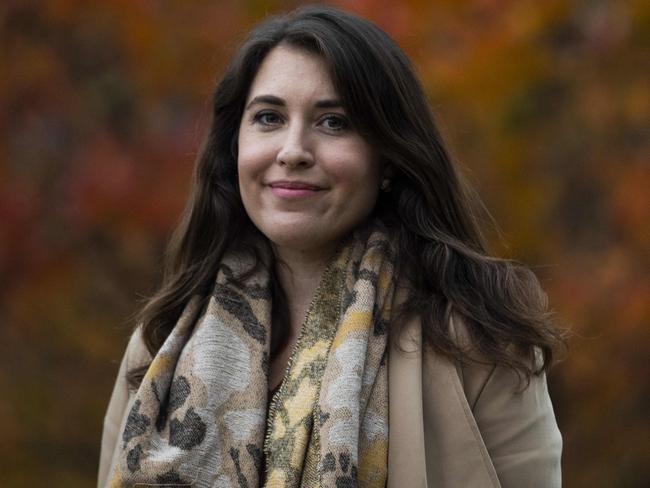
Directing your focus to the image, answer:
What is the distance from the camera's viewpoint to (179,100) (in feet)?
19.8

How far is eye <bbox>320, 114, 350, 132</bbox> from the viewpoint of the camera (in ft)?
11.2

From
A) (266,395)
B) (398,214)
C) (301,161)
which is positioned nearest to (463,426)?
(266,395)

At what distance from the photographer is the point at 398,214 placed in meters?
3.59

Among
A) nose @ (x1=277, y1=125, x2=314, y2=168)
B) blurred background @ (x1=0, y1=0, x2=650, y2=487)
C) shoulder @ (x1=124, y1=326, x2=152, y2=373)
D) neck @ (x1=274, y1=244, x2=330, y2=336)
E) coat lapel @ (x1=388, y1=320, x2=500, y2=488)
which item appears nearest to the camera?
coat lapel @ (x1=388, y1=320, x2=500, y2=488)

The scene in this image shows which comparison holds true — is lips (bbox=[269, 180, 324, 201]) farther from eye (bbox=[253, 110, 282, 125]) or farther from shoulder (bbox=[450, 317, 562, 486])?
shoulder (bbox=[450, 317, 562, 486])

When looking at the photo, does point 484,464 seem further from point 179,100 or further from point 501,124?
point 179,100

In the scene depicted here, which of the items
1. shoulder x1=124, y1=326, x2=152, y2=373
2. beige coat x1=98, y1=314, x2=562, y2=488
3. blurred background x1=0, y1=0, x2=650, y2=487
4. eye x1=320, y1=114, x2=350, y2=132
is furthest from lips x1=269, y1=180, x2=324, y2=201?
blurred background x1=0, y1=0, x2=650, y2=487

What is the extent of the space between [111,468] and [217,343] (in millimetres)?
473

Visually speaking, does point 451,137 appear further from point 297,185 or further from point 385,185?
point 297,185

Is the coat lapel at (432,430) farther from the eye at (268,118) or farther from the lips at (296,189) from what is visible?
the eye at (268,118)

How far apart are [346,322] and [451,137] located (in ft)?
7.67

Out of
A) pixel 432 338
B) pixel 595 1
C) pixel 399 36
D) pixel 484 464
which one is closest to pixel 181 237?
pixel 432 338

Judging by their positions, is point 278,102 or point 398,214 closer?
point 278,102

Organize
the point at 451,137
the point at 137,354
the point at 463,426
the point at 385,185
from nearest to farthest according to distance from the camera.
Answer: the point at 463,426
the point at 385,185
the point at 137,354
the point at 451,137
